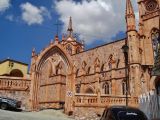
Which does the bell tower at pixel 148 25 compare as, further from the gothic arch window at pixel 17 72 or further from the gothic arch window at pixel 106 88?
the gothic arch window at pixel 17 72

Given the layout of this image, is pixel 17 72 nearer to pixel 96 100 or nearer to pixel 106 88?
pixel 106 88

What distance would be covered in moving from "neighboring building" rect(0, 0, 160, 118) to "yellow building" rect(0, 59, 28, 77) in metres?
3.28

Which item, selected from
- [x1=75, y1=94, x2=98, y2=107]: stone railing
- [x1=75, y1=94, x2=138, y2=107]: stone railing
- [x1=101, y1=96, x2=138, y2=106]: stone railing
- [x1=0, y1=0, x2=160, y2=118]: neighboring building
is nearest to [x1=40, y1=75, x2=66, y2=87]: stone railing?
[x1=0, y1=0, x2=160, y2=118]: neighboring building

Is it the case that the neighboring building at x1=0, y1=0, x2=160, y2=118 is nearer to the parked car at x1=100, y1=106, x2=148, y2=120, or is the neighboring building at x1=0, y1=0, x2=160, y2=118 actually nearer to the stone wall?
the stone wall

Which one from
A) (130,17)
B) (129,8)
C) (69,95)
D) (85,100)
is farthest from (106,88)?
(69,95)

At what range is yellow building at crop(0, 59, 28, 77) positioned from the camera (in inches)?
1612

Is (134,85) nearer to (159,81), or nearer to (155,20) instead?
(159,81)

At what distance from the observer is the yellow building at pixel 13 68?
40.9 m

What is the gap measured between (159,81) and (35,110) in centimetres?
1712

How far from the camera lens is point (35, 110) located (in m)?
25.7

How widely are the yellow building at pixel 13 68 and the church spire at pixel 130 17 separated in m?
17.9

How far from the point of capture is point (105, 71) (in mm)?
44688

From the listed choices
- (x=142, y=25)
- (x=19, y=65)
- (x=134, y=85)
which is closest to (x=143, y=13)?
(x=142, y=25)

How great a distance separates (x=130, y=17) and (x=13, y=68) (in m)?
20.3
